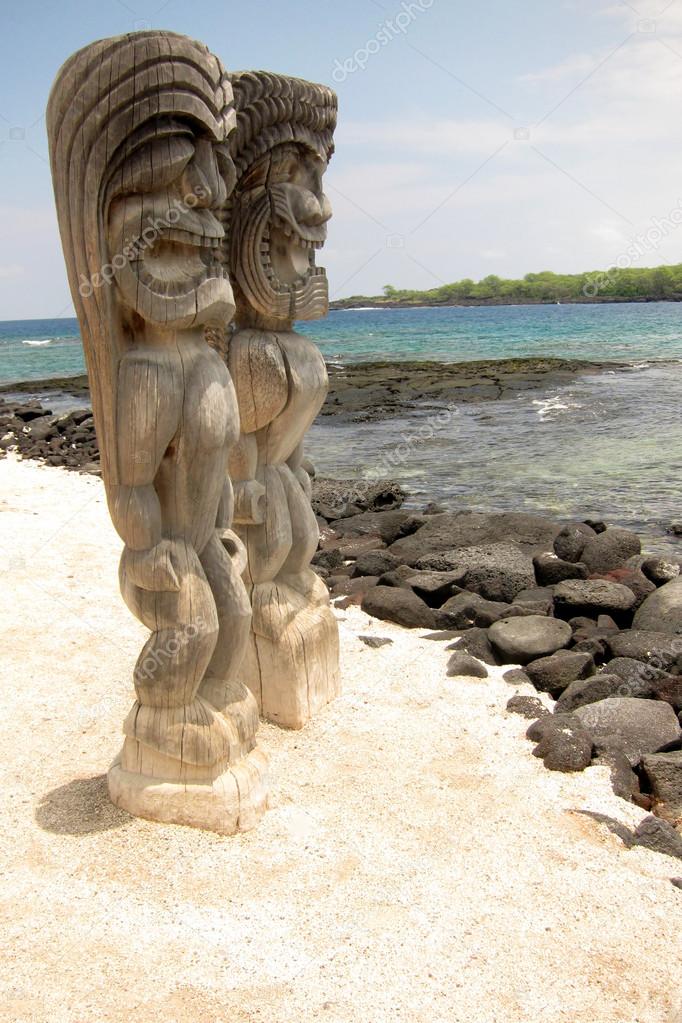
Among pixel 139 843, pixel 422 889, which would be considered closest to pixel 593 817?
pixel 422 889

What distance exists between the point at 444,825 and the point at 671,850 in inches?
34.0

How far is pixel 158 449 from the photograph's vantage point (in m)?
3.18

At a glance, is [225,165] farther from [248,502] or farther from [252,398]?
[248,502]

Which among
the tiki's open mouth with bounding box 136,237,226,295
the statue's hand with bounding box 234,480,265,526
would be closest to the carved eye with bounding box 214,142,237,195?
the tiki's open mouth with bounding box 136,237,226,295

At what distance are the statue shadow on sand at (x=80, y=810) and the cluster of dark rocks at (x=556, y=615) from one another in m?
1.92

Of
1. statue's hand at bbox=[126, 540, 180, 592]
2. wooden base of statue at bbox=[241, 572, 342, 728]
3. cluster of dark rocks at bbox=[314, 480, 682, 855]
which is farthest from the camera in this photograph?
wooden base of statue at bbox=[241, 572, 342, 728]

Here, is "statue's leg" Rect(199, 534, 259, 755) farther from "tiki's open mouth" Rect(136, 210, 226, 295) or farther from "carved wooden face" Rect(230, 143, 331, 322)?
"carved wooden face" Rect(230, 143, 331, 322)

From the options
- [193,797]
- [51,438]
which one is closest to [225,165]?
[193,797]

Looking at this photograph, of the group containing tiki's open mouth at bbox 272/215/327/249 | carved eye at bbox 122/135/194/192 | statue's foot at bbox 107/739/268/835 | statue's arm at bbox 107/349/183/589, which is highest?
carved eye at bbox 122/135/194/192

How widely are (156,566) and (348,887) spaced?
133cm

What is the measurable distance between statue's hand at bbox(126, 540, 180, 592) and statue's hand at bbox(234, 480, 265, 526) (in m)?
0.91

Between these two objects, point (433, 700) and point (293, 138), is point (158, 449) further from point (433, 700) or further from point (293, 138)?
point (433, 700)

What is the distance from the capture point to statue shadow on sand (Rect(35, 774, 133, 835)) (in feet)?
11.2

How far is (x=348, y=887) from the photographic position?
3160 millimetres
